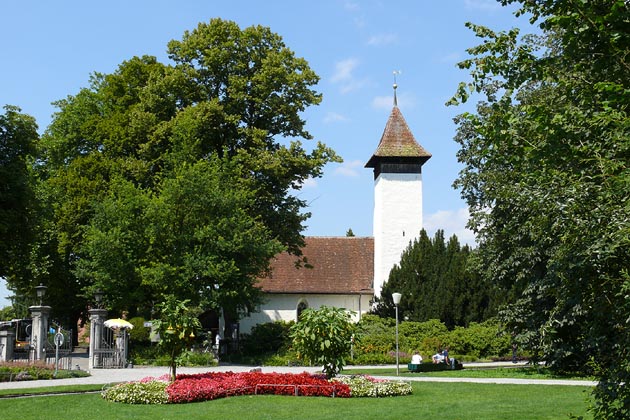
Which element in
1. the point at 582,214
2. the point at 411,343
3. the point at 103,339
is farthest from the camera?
the point at 411,343

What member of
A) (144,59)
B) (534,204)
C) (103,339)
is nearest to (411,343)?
(103,339)

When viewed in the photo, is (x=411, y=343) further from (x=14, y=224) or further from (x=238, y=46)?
(x=14, y=224)

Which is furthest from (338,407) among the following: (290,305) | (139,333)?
(290,305)

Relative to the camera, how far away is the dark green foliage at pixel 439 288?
46500 millimetres

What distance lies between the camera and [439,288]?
153ft

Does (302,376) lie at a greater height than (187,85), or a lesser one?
lesser

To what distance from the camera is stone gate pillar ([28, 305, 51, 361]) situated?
104 feet

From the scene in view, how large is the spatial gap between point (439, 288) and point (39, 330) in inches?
980

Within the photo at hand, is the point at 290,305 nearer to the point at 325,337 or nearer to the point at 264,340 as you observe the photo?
the point at 264,340

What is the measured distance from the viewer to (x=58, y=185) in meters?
40.9

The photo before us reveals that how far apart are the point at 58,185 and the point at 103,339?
1106 centimetres

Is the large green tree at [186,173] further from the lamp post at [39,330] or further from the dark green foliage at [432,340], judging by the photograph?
the dark green foliage at [432,340]

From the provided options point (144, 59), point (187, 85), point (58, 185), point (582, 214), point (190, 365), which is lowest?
point (190, 365)

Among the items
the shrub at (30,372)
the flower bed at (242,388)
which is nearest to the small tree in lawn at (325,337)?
the flower bed at (242,388)
